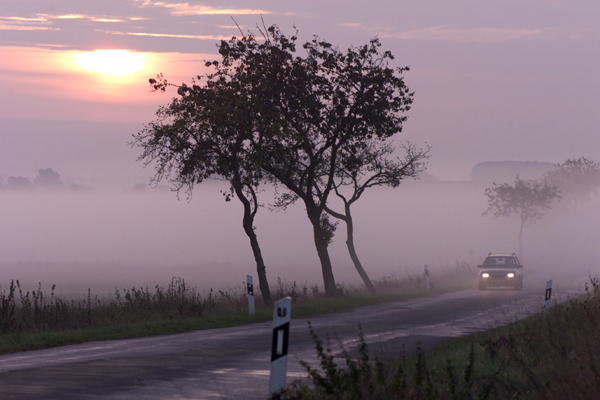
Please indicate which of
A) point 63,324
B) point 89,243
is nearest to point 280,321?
point 63,324

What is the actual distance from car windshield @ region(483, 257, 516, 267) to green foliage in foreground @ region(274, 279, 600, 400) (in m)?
22.7

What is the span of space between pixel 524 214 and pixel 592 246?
45017 millimetres

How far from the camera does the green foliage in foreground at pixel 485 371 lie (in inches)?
279

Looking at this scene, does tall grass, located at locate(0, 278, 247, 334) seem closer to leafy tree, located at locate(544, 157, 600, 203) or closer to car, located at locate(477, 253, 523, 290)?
car, located at locate(477, 253, 523, 290)

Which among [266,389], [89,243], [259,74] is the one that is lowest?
[266,389]

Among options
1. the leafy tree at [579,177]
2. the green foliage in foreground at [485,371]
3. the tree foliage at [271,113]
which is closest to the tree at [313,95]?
the tree foliage at [271,113]

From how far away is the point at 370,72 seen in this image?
97.8 feet

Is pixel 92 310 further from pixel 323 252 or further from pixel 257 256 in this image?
pixel 323 252

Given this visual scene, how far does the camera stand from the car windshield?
3744 cm

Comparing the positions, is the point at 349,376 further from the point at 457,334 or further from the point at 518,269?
the point at 518,269

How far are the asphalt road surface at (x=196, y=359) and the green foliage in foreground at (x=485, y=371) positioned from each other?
91 centimetres

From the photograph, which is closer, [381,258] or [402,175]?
[402,175]

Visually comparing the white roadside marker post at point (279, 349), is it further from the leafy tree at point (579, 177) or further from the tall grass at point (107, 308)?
A: the leafy tree at point (579, 177)

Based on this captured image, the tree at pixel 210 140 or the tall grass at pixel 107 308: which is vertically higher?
the tree at pixel 210 140
